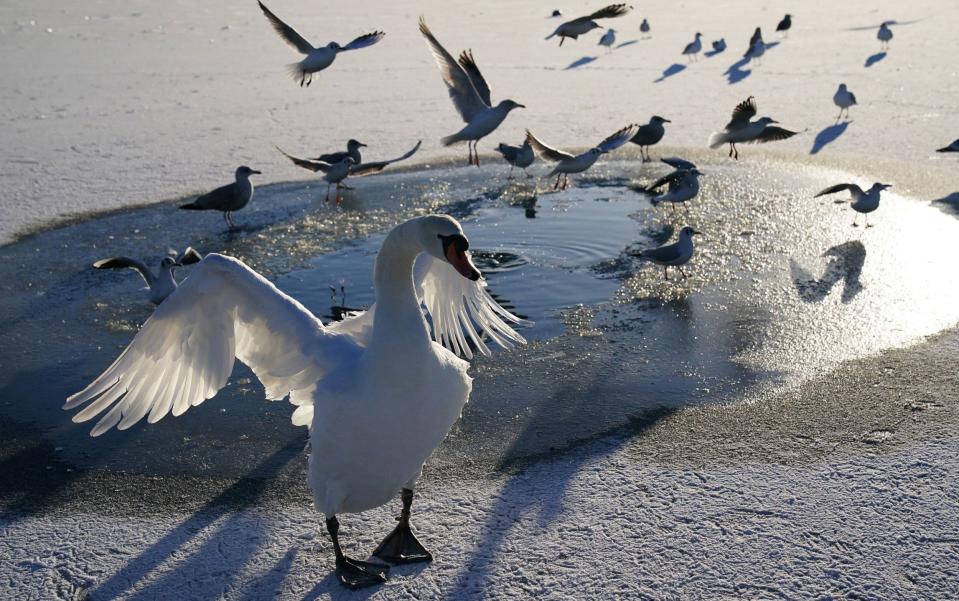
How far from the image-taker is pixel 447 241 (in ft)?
12.2

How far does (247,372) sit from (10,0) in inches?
1142

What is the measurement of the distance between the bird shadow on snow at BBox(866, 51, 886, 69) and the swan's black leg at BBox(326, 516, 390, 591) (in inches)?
658

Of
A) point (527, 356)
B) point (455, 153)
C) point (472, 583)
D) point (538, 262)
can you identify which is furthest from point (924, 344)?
point (455, 153)

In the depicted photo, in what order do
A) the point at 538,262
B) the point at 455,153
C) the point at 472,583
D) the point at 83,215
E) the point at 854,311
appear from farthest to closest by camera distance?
the point at 455,153
the point at 83,215
the point at 538,262
the point at 854,311
the point at 472,583

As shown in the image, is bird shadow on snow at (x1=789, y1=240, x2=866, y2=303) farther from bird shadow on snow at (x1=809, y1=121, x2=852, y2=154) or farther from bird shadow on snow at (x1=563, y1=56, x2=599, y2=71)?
bird shadow on snow at (x1=563, y1=56, x2=599, y2=71)

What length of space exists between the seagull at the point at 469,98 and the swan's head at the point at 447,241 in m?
9.03

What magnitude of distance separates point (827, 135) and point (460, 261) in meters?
11.1

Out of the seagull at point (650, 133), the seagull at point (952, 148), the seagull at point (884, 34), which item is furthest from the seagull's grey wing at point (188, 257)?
the seagull at point (884, 34)

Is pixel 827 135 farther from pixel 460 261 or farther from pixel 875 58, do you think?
pixel 460 261

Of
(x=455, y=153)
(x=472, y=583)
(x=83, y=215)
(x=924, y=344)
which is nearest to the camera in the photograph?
(x=472, y=583)

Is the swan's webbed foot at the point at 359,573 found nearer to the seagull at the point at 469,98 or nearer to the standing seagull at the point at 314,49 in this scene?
the seagull at the point at 469,98

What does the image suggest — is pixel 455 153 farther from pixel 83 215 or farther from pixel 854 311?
pixel 854 311

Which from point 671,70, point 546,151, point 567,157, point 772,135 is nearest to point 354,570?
point 567,157

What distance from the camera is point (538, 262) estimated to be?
348 inches
